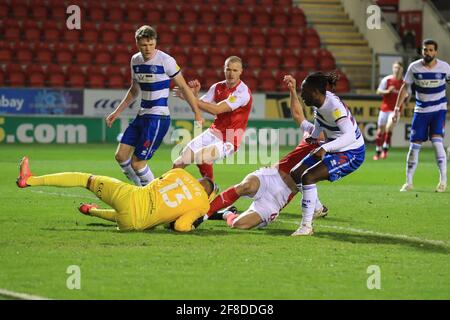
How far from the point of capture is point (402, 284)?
7203 millimetres

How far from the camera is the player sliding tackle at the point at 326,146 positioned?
379 inches

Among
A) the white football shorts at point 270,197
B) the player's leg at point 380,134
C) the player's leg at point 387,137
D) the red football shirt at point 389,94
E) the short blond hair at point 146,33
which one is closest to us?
the white football shorts at point 270,197

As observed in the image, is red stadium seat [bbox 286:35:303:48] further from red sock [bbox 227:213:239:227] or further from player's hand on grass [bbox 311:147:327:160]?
player's hand on grass [bbox 311:147:327:160]

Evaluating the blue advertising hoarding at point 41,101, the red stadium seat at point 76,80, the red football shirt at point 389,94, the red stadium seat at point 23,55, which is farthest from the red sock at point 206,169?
the red stadium seat at point 23,55

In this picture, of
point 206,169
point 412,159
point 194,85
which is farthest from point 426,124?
point 194,85

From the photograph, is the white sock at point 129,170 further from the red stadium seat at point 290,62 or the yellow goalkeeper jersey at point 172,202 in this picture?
the red stadium seat at point 290,62

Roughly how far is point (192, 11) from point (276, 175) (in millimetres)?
19448

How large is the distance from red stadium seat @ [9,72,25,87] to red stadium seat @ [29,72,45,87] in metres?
0.21

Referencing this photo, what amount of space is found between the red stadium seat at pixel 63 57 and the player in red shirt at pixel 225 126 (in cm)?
1576

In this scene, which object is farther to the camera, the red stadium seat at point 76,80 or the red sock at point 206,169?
the red stadium seat at point 76,80

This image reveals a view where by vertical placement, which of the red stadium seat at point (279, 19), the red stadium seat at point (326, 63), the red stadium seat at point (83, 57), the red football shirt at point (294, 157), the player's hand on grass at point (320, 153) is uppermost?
the red stadium seat at point (279, 19)

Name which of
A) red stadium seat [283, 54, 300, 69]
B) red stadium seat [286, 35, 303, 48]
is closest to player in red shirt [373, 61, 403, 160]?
red stadium seat [283, 54, 300, 69]

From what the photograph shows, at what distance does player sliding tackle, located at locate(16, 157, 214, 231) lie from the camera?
9.33 meters
